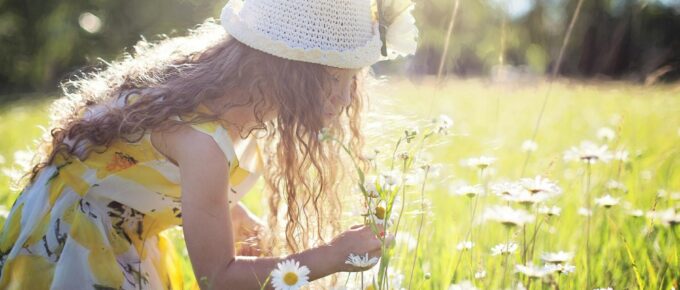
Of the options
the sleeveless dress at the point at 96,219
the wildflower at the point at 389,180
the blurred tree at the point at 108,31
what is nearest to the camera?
the wildflower at the point at 389,180

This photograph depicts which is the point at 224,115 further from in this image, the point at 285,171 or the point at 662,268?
the point at 662,268

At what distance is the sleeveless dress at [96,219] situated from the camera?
5.40ft

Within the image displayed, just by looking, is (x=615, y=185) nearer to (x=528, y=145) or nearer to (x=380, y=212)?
(x=528, y=145)

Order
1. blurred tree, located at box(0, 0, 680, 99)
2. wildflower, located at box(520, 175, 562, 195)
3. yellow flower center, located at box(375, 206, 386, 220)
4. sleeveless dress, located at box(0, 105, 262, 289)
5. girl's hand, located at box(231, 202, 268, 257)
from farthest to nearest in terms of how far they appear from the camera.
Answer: blurred tree, located at box(0, 0, 680, 99), girl's hand, located at box(231, 202, 268, 257), sleeveless dress, located at box(0, 105, 262, 289), wildflower, located at box(520, 175, 562, 195), yellow flower center, located at box(375, 206, 386, 220)

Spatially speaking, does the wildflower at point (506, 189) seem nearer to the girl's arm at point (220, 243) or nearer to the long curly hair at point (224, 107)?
the girl's arm at point (220, 243)

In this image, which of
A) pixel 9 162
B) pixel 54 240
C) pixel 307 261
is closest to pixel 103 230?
pixel 54 240

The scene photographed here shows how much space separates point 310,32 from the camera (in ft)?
5.29

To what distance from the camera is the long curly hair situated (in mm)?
1679

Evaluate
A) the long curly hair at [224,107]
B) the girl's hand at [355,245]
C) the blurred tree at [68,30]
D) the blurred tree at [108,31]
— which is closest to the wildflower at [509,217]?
the girl's hand at [355,245]

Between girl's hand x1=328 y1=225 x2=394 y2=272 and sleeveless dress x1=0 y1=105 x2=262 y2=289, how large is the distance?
0.33 metres

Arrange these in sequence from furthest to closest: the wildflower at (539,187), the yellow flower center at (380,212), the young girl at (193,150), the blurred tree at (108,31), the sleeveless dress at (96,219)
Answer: the blurred tree at (108,31) → the sleeveless dress at (96,219) → the young girl at (193,150) → the wildflower at (539,187) → the yellow flower center at (380,212)

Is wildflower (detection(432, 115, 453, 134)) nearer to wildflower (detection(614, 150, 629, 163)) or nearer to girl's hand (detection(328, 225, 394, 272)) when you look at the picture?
girl's hand (detection(328, 225, 394, 272))

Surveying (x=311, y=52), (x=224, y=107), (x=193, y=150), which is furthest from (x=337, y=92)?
(x=193, y=150)

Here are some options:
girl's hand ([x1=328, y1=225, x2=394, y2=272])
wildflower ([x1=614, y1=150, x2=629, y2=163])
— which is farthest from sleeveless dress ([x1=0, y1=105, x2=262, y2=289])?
wildflower ([x1=614, y1=150, x2=629, y2=163])
